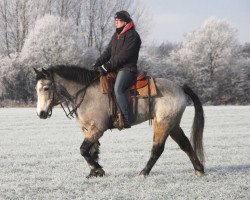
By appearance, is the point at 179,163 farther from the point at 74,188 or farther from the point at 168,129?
the point at 74,188

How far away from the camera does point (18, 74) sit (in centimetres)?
5619

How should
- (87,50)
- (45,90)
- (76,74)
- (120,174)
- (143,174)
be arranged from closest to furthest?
(45,90)
(143,174)
(76,74)
(120,174)
(87,50)

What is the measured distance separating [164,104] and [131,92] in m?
0.66

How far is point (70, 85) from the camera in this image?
871 centimetres

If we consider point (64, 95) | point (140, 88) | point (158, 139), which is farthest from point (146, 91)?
point (64, 95)

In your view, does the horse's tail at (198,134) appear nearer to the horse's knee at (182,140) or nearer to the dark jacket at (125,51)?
the horse's knee at (182,140)

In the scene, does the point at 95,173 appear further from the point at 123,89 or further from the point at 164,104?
the point at 164,104

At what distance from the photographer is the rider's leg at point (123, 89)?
27.4 ft

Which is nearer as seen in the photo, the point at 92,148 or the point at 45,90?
the point at 45,90

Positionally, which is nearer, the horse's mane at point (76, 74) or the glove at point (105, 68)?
the glove at point (105, 68)

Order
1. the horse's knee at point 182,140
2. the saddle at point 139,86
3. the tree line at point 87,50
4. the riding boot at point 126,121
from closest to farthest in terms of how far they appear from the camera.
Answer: the riding boot at point 126,121, the saddle at point 139,86, the horse's knee at point 182,140, the tree line at point 87,50

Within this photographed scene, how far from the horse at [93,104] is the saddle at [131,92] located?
0.34 feet

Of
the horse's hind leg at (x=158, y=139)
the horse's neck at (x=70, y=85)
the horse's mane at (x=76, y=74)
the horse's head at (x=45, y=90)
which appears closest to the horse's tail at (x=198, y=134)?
the horse's hind leg at (x=158, y=139)

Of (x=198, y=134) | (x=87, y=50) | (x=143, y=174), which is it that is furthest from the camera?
(x=87, y=50)
